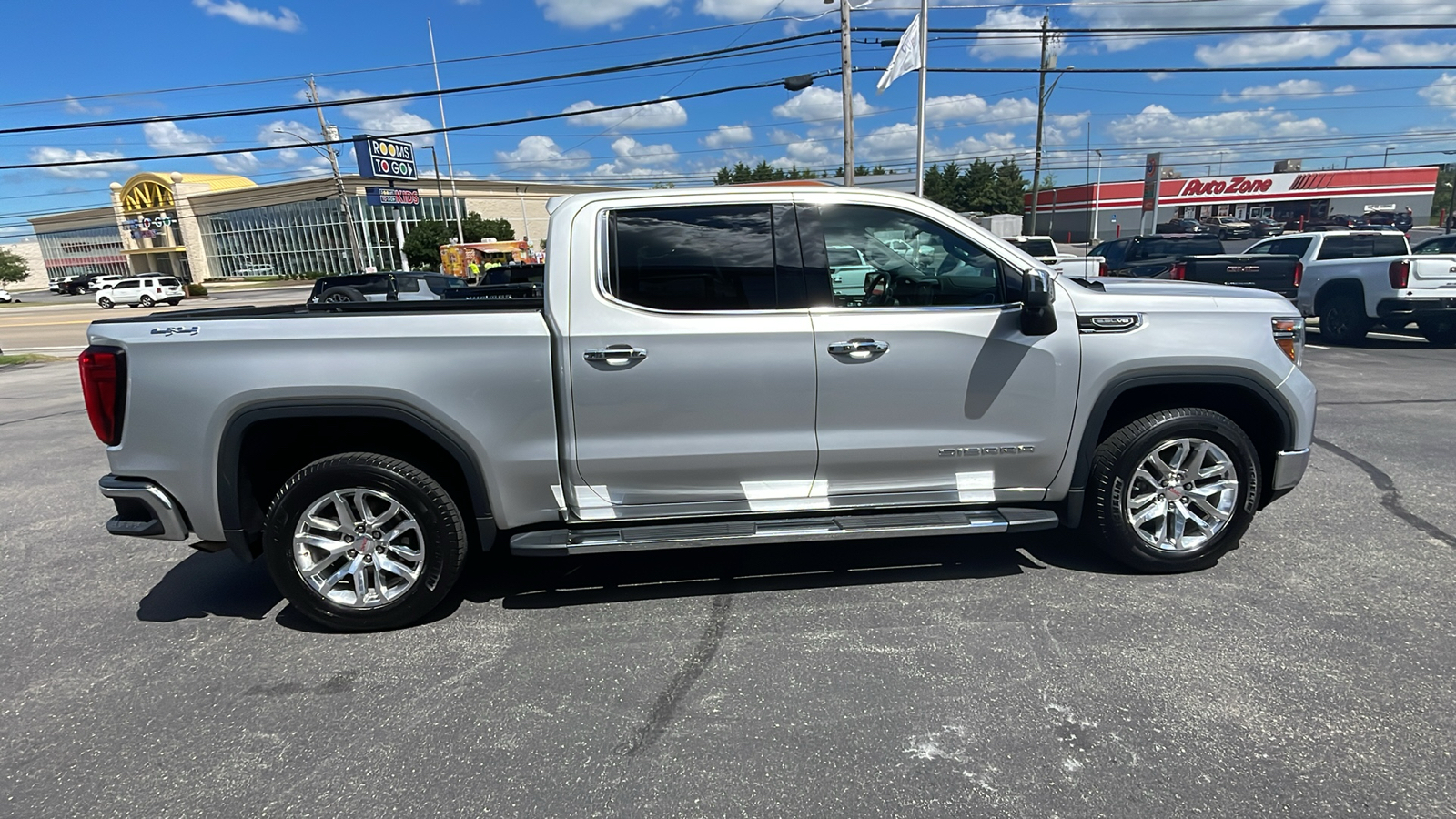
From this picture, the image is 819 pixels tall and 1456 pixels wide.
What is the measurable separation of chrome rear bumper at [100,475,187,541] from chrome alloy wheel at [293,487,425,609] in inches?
20.5

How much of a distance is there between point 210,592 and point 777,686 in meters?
3.13

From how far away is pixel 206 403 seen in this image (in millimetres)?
3236

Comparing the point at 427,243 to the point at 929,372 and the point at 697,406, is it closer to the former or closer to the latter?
the point at 697,406

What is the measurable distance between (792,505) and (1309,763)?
206 centimetres

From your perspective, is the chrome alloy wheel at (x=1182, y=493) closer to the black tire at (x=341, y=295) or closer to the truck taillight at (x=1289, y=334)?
the truck taillight at (x=1289, y=334)

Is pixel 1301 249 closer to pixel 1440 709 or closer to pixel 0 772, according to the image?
pixel 1440 709

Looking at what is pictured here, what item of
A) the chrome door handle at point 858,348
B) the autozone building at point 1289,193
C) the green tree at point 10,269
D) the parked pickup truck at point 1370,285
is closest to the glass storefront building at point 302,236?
the green tree at point 10,269

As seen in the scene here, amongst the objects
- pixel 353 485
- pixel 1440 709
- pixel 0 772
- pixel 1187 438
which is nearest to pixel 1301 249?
pixel 1187 438

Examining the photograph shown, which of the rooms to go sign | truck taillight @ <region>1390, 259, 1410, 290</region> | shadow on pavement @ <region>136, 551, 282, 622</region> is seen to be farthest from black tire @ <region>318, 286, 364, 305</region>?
the rooms to go sign

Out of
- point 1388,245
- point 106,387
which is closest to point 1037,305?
point 106,387

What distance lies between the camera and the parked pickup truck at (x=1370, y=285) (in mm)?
10367

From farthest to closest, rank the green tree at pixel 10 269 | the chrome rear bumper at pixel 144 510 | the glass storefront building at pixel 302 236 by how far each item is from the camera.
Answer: the green tree at pixel 10 269 → the glass storefront building at pixel 302 236 → the chrome rear bumper at pixel 144 510

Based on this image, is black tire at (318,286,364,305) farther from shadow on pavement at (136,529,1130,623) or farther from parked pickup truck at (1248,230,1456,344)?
parked pickup truck at (1248,230,1456,344)

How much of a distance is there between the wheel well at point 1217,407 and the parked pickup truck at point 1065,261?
0.76 metres
